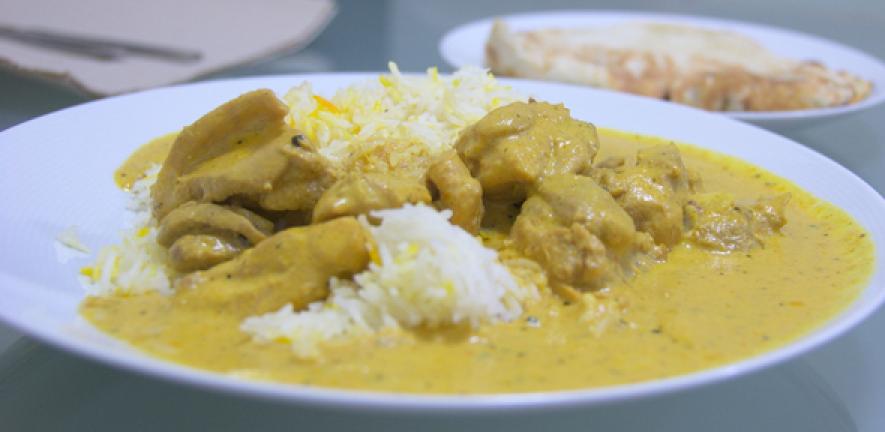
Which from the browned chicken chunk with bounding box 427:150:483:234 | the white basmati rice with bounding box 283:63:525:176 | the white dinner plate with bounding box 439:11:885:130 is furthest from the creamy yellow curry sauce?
the white dinner plate with bounding box 439:11:885:130

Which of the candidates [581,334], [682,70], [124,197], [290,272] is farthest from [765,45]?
[290,272]

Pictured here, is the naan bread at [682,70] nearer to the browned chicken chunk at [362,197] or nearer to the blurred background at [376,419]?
the blurred background at [376,419]

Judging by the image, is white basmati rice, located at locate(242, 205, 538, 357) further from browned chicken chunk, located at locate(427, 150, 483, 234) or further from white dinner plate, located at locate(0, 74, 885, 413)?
white dinner plate, located at locate(0, 74, 885, 413)

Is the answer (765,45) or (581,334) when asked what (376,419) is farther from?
(765,45)

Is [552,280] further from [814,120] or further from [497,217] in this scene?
[814,120]

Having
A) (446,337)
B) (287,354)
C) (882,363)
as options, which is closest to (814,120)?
(882,363)

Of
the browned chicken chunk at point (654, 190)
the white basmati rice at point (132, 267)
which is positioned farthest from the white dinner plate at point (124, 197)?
the browned chicken chunk at point (654, 190)
